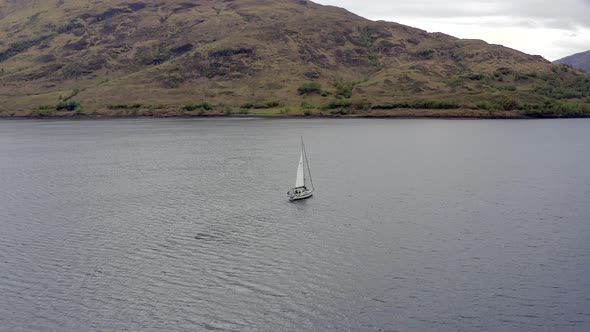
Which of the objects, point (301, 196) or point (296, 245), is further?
point (301, 196)

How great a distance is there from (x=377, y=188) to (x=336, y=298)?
36431 mm

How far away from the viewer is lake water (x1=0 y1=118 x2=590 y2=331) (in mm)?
32812

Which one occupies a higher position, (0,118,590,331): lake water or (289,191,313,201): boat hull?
(289,191,313,201): boat hull

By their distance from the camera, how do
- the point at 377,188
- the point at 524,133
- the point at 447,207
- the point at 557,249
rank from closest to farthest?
1. the point at 557,249
2. the point at 447,207
3. the point at 377,188
4. the point at 524,133

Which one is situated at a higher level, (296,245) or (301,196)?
(301,196)

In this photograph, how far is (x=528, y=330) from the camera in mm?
30500

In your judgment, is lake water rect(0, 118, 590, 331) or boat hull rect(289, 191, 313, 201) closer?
lake water rect(0, 118, 590, 331)

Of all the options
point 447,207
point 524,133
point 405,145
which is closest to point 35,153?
point 405,145

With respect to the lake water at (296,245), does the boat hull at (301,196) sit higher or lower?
higher

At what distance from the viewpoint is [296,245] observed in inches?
1804

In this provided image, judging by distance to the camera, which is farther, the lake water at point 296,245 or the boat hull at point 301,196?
the boat hull at point 301,196

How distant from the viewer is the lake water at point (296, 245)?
32.8 m

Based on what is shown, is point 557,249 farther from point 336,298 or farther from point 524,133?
point 524,133

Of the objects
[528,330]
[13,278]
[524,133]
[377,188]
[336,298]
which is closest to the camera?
[528,330]
